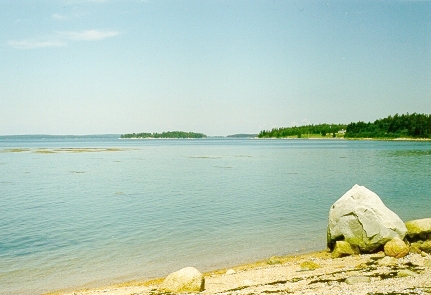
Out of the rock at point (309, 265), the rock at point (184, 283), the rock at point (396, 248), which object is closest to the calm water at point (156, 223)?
the rock at point (309, 265)

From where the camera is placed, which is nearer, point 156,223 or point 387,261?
point 387,261

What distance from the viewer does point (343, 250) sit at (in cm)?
1719

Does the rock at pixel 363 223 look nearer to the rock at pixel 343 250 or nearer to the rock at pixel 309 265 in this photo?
the rock at pixel 343 250

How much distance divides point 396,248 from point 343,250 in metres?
2.21

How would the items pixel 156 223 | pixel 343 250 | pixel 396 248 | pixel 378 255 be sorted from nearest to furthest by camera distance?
pixel 396 248 < pixel 378 255 < pixel 343 250 < pixel 156 223

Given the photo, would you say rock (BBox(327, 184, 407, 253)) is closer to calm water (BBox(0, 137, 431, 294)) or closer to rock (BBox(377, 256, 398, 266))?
rock (BBox(377, 256, 398, 266))

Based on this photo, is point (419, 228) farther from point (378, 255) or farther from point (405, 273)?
point (405, 273)

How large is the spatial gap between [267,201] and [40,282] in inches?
843

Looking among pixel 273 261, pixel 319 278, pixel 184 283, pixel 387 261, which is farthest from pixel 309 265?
pixel 184 283

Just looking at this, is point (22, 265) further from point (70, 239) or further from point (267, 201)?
point (267, 201)

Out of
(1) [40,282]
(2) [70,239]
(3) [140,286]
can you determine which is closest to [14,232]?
(2) [70,239]

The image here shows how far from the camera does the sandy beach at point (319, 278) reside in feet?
39.2

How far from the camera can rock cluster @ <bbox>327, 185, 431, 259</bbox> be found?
55.0ft

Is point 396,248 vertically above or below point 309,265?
above
